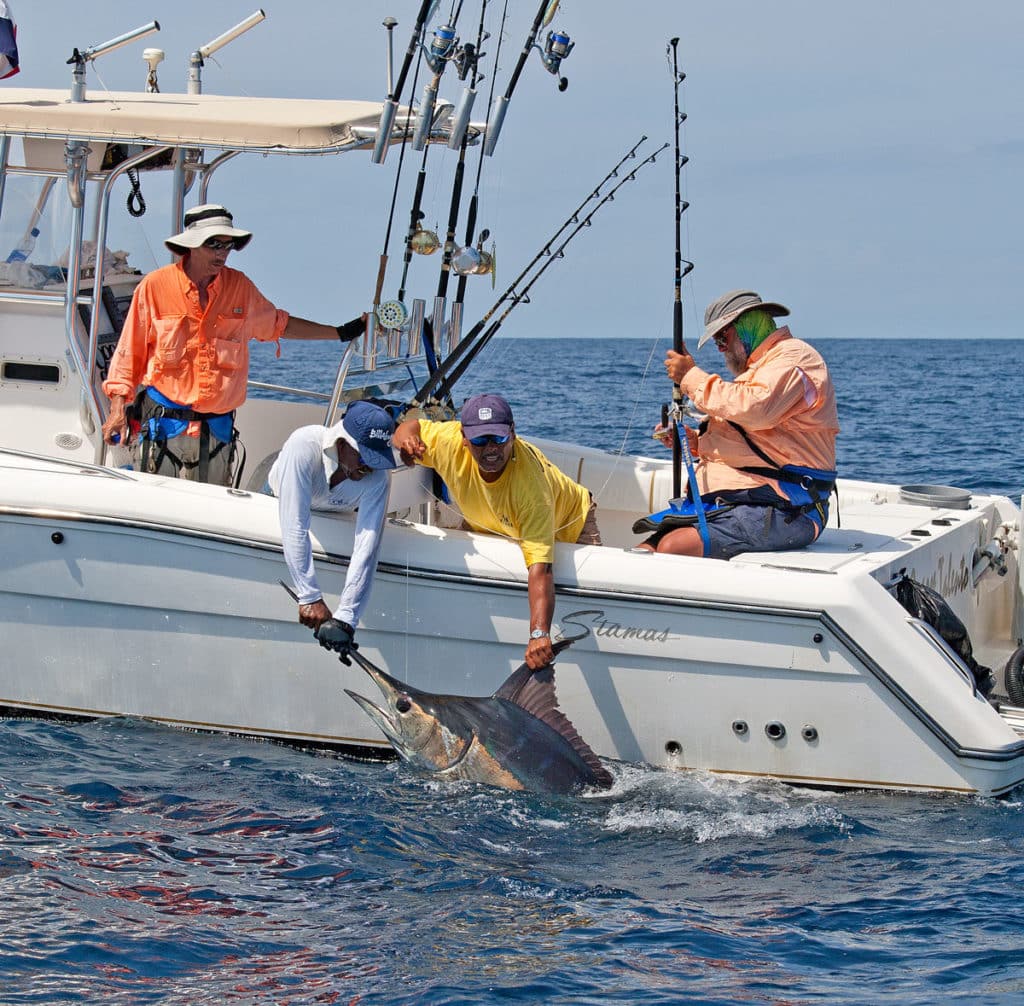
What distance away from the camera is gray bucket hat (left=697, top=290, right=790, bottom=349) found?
6.16 metres

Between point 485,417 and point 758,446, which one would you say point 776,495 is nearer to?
point 758,446

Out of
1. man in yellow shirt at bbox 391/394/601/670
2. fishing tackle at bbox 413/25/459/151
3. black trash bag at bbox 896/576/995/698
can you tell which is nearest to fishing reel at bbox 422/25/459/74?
fishing tackle at bbox 413/25/459/151

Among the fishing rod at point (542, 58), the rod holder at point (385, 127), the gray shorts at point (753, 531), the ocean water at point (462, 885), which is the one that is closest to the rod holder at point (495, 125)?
the fishing rod at point (542, 58)

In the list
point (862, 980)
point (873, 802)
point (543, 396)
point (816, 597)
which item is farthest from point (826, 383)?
point (543, 396)

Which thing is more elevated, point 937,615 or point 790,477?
point 790,477

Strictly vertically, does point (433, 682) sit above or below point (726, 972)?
above

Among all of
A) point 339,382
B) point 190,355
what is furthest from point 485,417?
point 190,355

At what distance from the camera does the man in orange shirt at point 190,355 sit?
631 cm

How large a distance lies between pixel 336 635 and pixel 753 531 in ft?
5.64

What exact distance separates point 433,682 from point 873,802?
173 centimetres

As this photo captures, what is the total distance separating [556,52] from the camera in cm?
650

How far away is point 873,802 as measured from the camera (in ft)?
18.9

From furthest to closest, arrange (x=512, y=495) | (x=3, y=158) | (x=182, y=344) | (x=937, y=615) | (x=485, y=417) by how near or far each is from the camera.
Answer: (x=3, y=158) → (x=182, y=344) → (x=937, y=615) → (x=512, y=495) → (x=485, y=417)

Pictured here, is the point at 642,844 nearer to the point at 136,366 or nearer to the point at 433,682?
the point at 433,682
